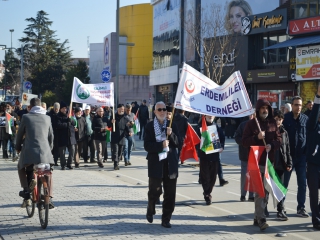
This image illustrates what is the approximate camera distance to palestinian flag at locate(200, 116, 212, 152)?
1205 centimetres

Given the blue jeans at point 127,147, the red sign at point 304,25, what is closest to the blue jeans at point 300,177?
the blue jeans at point 127,147

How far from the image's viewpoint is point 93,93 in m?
19.9

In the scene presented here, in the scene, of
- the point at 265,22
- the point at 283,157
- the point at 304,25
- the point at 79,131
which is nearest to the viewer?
→ the point at 283,157

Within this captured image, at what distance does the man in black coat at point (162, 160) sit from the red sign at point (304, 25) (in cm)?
2537

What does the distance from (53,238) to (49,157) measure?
4.89ft

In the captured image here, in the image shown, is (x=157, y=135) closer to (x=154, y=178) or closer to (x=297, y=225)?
(x=154, y=178)

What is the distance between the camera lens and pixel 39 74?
9250 cm

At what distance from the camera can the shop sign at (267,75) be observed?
37.4 m

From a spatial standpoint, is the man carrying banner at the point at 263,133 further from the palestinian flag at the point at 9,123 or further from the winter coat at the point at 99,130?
the palestinian flag at the point at 9,123

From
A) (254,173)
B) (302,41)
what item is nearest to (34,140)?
(254,173)

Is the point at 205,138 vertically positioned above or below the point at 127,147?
above

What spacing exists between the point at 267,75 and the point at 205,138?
27.2m

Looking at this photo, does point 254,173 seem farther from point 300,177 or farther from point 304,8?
point 304,8

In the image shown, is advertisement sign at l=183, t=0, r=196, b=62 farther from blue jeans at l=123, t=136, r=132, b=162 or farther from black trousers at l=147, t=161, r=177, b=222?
black trousers at l=147, t=161, r=177, b=222
